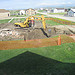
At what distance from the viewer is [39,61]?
9.41 meters

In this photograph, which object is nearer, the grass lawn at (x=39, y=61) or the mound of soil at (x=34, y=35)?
the grass lawn at (x=39, y=61)

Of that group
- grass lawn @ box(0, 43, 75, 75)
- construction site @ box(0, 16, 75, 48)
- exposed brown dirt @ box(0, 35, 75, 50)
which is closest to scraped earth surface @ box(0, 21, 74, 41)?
construction site @ box(0, 16, 75, 48)

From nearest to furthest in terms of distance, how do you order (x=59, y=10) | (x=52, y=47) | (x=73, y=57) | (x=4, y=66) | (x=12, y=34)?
1. (x=4, y=66)
2. (x=73, y=57)
3. (x=52, y=47)
4. (x=12, y=34)
5. (x=59, y=10)

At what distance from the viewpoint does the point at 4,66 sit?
8602 millimetres

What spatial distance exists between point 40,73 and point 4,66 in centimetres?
360

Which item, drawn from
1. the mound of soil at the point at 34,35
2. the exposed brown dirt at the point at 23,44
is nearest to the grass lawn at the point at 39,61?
the exposed brown dirt at the point at 23,44

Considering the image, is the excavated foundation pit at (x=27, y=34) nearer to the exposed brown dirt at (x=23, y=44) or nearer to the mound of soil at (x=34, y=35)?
the mound of soil at (x=34, y=35)

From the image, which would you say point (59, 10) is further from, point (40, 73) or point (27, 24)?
point (40, 73)

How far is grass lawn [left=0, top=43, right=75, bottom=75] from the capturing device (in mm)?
7352

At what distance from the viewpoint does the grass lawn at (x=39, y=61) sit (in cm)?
735

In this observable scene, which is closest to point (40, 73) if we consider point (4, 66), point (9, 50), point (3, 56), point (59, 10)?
point (4, 66)

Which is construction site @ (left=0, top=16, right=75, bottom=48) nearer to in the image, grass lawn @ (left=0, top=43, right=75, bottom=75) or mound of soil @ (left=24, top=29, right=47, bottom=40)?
mound of soil @ (left=24, top=29, right=47, bottom=40)

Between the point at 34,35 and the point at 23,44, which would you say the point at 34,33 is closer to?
the point at 34,35

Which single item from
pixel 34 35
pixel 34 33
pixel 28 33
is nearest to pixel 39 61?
pixel 34 35
